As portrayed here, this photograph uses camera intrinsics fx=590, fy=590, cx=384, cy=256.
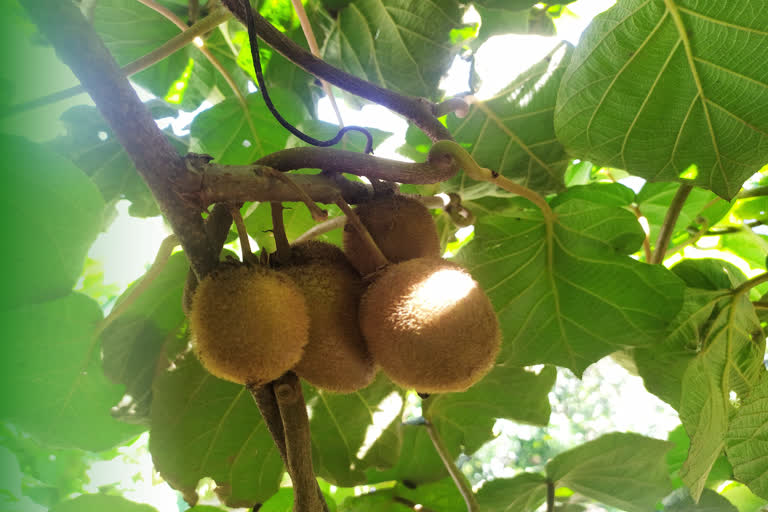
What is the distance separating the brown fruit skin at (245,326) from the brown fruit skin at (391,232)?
139mm

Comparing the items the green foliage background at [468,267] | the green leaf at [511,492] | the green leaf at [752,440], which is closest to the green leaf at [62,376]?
the green foliage background at [468,267]

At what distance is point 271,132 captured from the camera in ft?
3.69

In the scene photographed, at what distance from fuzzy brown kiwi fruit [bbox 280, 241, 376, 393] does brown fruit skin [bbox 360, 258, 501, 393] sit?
3cm

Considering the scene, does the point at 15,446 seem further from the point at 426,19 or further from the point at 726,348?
the point at 726,348

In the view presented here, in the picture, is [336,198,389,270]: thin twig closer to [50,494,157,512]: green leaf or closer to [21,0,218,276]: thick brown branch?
[21,0,218,276]: thick brown branch

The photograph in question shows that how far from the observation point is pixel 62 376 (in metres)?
0.80

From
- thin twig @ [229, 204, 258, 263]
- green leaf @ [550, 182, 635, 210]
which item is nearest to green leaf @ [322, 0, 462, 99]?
green leaf @ [550, 182, 635, 210]

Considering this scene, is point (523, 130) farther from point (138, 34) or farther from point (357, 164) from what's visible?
point (138, 34)

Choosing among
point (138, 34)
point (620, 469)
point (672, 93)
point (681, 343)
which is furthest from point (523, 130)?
point (138, 34)

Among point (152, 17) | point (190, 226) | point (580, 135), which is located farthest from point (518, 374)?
point (152, 17)

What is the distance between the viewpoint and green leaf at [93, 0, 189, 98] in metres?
1.12

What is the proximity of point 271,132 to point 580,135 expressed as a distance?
57 cm

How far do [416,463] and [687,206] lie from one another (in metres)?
0.78

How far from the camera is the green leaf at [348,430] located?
89 cm
